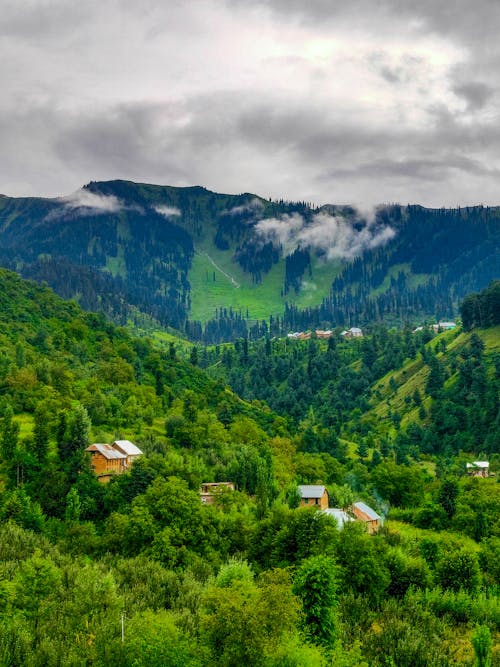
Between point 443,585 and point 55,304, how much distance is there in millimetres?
152914

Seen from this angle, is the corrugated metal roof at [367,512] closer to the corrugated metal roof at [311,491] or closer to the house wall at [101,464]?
the corrugated metal roof at [311,491]

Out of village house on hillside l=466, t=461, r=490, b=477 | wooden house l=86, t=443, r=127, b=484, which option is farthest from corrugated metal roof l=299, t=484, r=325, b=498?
village house on hillside l=466, t=461, r=490, b=477

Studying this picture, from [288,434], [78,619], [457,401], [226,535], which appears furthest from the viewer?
[457,401]

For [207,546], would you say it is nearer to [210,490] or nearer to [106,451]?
[210,490]

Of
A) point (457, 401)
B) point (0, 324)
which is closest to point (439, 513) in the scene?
point (457, 401)

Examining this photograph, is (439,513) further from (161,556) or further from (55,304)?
(55,304)

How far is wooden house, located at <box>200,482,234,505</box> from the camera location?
8688 cm

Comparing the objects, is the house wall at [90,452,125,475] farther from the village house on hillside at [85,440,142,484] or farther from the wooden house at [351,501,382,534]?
the wooden house at [351,501,382,534]

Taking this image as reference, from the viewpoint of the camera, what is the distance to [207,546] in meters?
69.1

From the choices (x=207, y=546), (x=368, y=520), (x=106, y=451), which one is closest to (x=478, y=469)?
(x=368, y=520)

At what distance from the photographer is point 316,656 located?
128 ft

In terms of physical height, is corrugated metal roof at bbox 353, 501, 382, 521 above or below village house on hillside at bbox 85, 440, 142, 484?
below

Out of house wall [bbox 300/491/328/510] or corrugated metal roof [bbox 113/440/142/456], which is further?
corrugated metal roof [bbox 113/440/142/456]

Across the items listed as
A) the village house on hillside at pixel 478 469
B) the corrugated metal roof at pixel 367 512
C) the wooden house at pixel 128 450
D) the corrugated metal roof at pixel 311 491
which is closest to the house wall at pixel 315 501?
the corrugated metal roof at pixel 311 491
